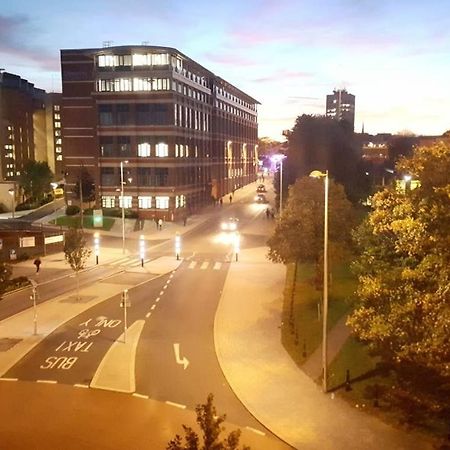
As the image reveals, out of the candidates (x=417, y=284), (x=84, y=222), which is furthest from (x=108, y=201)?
(x=417, y=284)

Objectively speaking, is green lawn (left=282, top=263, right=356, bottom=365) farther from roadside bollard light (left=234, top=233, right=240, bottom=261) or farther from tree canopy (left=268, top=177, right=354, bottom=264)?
roadside bollard light (left=234, top=233, right=240, bottom=261)

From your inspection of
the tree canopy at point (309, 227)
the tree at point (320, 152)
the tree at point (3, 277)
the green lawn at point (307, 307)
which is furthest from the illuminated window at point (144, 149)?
the tree at point (3, 277)

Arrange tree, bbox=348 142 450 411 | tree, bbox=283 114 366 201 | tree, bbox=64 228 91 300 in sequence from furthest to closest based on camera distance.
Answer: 1. tree, bbox=283 114 366 201
2. tree, bbox=64 228 91 300
3. tree, bbox=348 142 450 411

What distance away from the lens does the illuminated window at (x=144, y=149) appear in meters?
71.5

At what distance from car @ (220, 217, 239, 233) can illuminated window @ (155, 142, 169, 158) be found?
11977 mm

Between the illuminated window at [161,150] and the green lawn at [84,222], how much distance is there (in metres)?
12.1

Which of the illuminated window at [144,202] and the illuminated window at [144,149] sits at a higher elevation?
the illuminated window at [144,149]

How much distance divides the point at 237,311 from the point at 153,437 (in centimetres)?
1398

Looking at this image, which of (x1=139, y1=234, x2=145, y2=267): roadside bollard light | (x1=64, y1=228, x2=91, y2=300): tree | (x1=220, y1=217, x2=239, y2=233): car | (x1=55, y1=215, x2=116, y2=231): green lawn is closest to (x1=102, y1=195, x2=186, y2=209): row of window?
(x1=55, y1=215, x2=116, y2=231): green lawn

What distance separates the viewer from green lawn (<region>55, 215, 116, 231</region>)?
204ft

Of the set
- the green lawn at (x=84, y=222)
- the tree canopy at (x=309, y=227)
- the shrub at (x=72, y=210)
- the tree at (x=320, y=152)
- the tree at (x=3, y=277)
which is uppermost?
the tree at (x=320, y=152)

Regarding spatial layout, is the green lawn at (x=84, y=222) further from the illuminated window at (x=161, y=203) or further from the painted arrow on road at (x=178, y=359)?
the painted arrow on road at (x=178, y=359)

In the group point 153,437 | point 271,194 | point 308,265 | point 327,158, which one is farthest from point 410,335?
point 271,194

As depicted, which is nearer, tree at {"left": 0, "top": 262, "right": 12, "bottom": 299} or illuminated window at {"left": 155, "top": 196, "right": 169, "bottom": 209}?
tree at {"left": 0, "top": 262, "right": 12, "bottom": 299}
